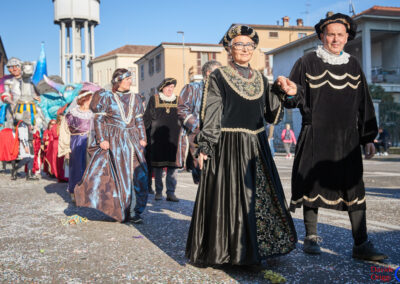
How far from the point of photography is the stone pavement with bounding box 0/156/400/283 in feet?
11.5

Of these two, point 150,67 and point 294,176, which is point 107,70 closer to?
point 150,67

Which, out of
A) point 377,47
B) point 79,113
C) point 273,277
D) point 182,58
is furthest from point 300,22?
point 273,277

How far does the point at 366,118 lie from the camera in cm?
403

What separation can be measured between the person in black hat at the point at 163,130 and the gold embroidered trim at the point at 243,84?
14.0 ft

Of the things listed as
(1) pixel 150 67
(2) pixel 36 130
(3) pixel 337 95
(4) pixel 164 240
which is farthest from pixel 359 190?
(1) pixel 150 67

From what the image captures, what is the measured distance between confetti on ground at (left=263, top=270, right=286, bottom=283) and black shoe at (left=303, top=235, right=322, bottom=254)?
71cm

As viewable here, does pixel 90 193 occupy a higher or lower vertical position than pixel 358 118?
lower

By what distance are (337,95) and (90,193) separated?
11.1ft

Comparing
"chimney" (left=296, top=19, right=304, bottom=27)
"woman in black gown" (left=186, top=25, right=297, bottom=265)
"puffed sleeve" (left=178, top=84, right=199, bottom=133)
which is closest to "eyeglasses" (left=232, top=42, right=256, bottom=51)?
"woman in black gown" (left=186, top=25, right=297, bottom=265)

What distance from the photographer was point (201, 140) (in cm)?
369

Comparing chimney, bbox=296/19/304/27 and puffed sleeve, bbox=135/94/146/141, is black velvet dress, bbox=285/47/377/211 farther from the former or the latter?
chimney, bbox=296/19/304/27

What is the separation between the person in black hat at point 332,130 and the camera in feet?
12.9

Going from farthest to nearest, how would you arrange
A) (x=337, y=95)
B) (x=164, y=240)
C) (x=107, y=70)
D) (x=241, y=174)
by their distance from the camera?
1. (x=107, y=70)
2. (x=164, y=240)
3. (x=337, y=95)
4. (x=241, y=174)

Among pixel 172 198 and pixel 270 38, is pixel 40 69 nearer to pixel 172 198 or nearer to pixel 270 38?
pixel 172 198
